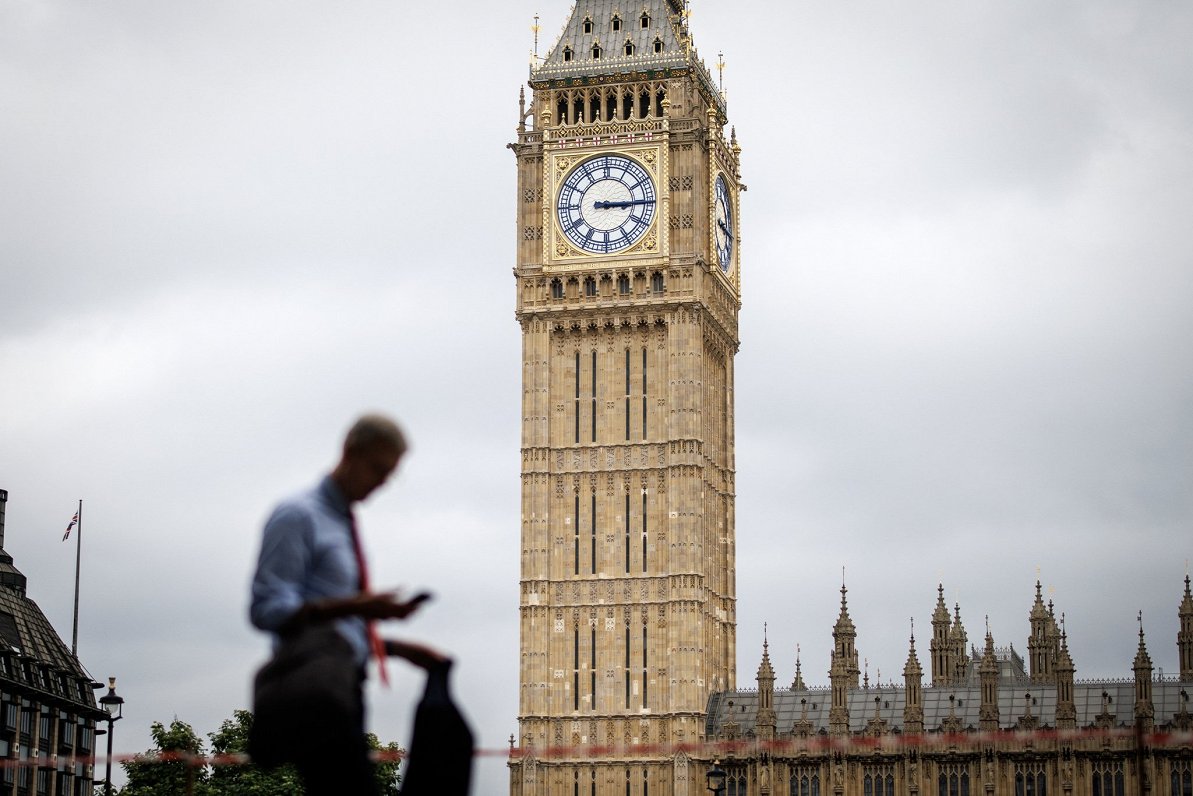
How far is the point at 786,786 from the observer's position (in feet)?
298

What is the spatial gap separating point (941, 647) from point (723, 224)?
2169 cm

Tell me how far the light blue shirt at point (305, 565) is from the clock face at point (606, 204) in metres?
88.0

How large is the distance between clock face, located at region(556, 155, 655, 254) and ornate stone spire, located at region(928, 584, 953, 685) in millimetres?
21859

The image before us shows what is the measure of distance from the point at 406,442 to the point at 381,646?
2.47ft

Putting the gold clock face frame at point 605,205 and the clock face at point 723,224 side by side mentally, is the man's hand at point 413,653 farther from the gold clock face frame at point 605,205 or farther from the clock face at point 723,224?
the clock face at point 723,224

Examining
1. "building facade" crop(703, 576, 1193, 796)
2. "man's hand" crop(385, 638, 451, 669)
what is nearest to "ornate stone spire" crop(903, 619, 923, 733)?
"building facade" crop(703, 576, 1193, 796)

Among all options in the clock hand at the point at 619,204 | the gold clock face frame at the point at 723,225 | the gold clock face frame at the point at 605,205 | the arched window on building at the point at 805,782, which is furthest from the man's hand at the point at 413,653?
the gold clock face frame at the point at 723,225

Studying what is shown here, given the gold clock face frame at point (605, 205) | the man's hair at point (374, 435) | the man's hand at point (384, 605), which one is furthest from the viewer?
the gold clock face frame at point (605, 205)

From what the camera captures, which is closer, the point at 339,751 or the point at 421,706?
the point at 339,751

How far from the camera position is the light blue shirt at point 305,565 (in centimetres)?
802

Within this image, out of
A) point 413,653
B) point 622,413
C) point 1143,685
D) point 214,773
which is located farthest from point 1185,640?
point 413,653

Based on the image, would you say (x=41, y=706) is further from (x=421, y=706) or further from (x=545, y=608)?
(x=421, y=706)

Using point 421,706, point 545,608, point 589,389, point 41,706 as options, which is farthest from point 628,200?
point 421,706

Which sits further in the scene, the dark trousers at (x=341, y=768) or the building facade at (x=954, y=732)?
the building facade at (x=954, y=732)
